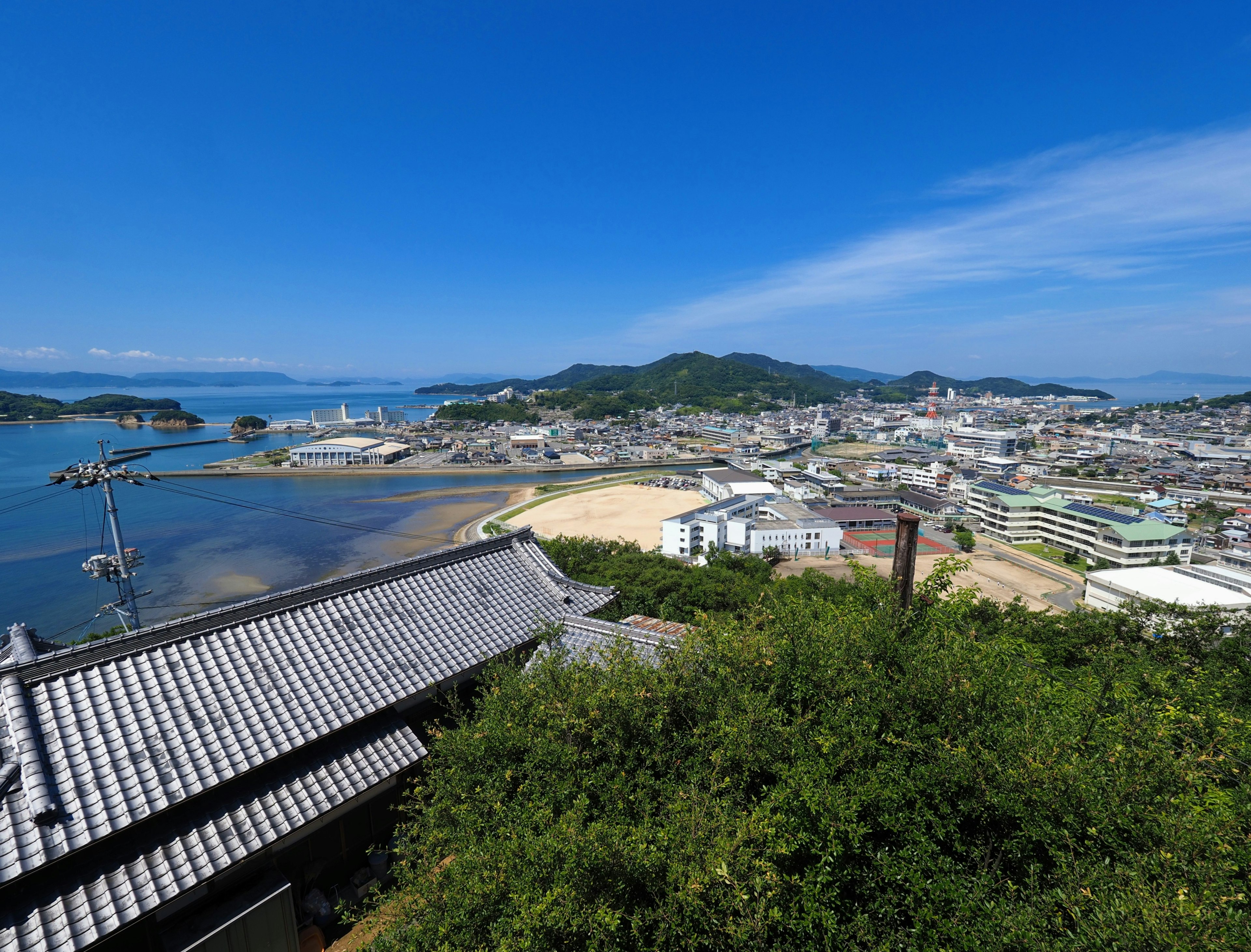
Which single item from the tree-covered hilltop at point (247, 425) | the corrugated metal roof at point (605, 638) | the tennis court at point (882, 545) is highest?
the corrugated metal roof at point (605, 638)

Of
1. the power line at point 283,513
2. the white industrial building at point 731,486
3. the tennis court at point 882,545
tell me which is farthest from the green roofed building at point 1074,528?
the power line at point 283,513

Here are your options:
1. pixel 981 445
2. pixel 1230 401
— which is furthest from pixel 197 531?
pixel 1230 401

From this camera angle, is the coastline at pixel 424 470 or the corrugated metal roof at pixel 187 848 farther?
the coastline at pixel 424 470

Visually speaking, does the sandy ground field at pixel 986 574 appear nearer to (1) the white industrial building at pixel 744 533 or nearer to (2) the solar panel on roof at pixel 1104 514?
(1) the white industrial building at pixel 744 533

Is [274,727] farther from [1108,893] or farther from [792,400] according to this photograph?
[792,400]

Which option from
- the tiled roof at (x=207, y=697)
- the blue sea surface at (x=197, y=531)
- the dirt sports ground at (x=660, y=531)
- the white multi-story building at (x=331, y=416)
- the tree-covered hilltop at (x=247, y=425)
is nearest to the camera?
the tiled roof at (x=207, y=697)

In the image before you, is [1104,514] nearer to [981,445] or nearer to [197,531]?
[981,445]

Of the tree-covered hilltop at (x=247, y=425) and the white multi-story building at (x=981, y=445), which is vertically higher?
the tree-covered hilltop at (x=247, y=425)

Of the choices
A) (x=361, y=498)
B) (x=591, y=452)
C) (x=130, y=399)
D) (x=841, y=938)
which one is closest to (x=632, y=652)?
(x=841, y=938)

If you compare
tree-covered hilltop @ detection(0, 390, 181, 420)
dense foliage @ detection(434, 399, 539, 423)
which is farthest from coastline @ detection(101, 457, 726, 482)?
tree-covered hilltop @ detection(0, 390, 181, 420)
